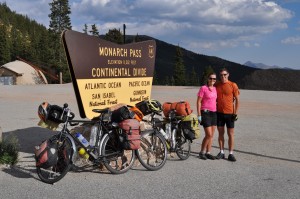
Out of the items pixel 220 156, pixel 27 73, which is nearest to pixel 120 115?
pixel 220 156

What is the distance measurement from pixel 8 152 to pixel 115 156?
76.1 inches

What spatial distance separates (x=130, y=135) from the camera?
6203 millimetres

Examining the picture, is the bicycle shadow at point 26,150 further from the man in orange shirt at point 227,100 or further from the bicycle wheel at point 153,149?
the man in orange shirt at point 227,100

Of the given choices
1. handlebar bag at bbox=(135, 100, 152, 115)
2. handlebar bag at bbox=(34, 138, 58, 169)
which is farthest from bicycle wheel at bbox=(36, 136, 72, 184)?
handlebar bag at bbox=(135, 100, 152, 115)

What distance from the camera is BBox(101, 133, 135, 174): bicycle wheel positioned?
6215 mm

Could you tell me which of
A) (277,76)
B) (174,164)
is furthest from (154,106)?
(277,76)

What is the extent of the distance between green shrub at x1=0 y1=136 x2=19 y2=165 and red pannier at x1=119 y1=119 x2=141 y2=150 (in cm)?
198

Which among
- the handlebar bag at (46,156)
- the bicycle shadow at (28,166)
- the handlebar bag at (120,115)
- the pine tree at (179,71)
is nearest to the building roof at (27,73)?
the pine tree at (179,71)

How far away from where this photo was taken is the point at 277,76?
35469 millimetres

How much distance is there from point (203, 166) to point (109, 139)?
176 cm

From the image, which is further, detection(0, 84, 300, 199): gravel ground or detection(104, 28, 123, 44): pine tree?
detection(104, 28, 123, 44): pine tree

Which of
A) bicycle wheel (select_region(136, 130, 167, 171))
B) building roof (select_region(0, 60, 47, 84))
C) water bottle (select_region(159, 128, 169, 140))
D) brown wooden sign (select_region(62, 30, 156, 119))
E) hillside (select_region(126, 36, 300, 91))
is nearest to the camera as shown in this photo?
bicycle wheel (select_region(136, 130, 167, 171))

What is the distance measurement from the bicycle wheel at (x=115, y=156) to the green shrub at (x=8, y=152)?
1.63 m

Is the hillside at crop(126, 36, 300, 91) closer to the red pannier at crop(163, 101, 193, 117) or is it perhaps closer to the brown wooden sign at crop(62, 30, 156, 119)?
the brown wooden sign at crop(62, 30, 156, 119)
